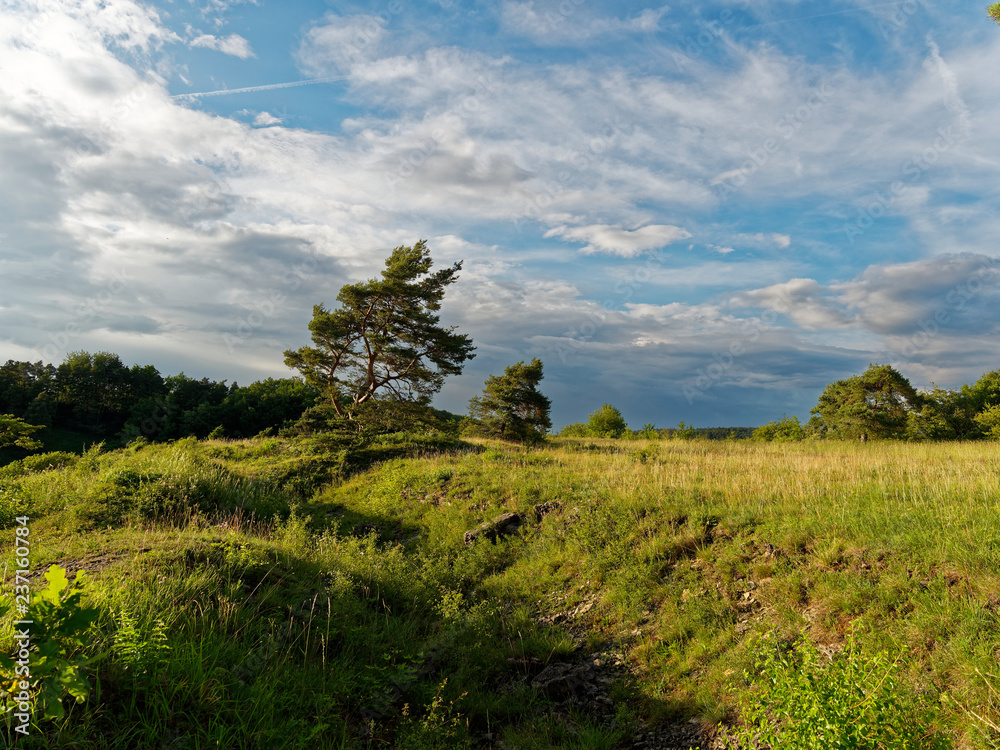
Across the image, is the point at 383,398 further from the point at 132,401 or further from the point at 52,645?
the point at 132,401

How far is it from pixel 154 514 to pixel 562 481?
9.84 metres

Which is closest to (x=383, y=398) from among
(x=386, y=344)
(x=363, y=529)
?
(x=386, y=344)

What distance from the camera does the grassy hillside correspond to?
3.86 m

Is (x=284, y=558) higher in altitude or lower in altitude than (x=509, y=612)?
higher

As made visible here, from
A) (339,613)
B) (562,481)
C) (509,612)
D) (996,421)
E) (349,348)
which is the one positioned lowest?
(509,612)

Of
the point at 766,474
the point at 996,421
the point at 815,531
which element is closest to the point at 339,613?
the point at 815,531

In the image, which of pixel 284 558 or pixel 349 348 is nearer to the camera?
pixel 284 558

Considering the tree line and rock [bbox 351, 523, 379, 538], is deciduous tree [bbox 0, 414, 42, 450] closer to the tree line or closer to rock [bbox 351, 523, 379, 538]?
the tree line

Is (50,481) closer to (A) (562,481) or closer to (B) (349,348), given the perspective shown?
(A) (562,481)

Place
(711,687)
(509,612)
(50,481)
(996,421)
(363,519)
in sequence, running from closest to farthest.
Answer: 1. (711,687)
2. (509,612)
3. (50,481)
4. (363,519)
5. (996,421)

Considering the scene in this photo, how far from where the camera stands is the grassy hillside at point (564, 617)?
12.7 feet

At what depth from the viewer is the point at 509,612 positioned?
27.3 ft

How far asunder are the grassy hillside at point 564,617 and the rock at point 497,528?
0.29 m

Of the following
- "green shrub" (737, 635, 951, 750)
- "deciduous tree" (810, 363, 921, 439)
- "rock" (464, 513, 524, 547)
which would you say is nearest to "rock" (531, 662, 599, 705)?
"green shrub" (737, 635, 951, 750)
